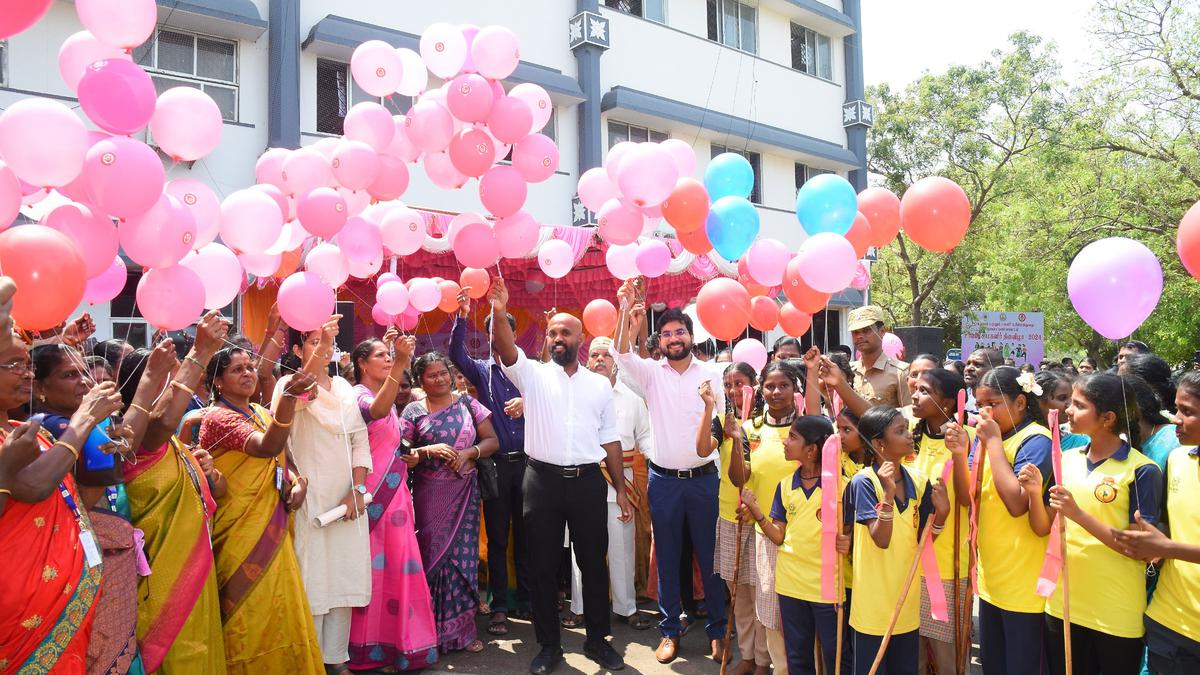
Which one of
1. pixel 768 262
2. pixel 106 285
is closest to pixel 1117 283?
pixel 768 262

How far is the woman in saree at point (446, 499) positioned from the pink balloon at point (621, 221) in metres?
1.30

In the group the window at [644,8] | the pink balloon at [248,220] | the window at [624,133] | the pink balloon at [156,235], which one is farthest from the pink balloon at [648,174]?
the window at [644,8]

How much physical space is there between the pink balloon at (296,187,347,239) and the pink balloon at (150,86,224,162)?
526 millimetres

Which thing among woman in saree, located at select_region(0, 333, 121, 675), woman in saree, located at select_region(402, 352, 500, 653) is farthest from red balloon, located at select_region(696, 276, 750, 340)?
woman in saree, located at select_region(0, 333, 121, 675)

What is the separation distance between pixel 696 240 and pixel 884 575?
2.29m

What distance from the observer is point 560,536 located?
439 centimetres

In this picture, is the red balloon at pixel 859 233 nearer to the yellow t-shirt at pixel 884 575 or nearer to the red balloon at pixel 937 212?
the red balloon at pixel 937 212

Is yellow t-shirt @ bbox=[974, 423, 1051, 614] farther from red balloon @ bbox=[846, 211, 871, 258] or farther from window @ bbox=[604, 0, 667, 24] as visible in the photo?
window @ bbox=[604, 0, 667, 24]

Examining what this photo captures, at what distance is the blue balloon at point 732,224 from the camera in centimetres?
A: 454

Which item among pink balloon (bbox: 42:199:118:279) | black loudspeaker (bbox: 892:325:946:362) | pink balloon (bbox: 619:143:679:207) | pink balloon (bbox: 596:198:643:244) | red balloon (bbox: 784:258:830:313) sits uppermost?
pink balloon (bbox: 619:143:679:207)

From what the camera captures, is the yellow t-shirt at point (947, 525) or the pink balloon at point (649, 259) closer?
the yellow t-shirt at point (947, 525)

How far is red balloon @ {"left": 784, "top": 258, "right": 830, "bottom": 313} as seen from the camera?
4.46 m

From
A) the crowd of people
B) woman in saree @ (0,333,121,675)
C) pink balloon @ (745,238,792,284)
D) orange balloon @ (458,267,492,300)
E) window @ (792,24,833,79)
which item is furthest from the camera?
window @ (792,24,833,79)

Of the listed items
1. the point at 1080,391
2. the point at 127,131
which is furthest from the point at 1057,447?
the point at 127,131
